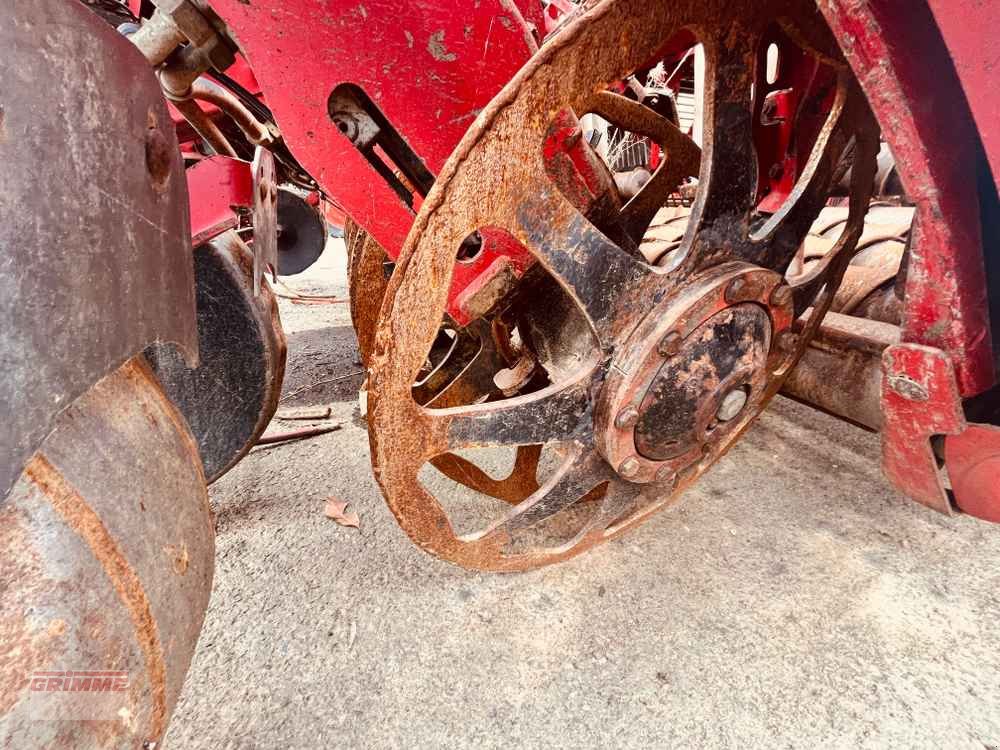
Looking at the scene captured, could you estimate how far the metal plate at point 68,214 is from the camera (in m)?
0.37

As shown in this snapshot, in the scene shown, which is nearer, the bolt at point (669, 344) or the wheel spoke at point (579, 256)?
the wheel spoke at point (579, 256)

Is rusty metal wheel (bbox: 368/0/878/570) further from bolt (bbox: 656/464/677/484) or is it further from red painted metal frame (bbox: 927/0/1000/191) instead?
red painted metal frame (bbox: 927/0/1000/191)

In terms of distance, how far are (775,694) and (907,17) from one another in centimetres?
102

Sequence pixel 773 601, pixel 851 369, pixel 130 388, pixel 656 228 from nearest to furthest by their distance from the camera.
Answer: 1. pixel 130 388
2. pixel 773 601
3. pixel 851 369
4. pixel 656 228

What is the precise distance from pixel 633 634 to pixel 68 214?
1085mm

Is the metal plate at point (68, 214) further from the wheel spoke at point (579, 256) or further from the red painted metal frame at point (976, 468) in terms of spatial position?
the red painted metal frame at point (976, 468)

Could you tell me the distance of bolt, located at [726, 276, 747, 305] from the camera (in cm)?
83

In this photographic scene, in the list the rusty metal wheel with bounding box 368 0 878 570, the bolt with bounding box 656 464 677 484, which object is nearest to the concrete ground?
the rusty metal wheel with bounding box 368 0 878 570

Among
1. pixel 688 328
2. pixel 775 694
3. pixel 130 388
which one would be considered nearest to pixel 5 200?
pixel 130 388

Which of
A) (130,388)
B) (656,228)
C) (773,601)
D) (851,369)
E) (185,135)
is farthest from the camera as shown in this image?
(656,228)

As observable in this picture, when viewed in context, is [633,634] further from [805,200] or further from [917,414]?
[805,200]

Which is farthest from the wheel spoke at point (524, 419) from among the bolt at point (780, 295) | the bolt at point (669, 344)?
the bolt at point (780, 295)

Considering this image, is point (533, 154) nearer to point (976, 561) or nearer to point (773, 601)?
point (773, 601)

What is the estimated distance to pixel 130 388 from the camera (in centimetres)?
50
